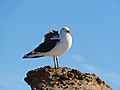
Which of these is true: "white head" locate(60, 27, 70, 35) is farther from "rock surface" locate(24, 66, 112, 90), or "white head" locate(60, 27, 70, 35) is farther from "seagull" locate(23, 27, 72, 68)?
"rock surface" locate(24, 66, 112, 90)

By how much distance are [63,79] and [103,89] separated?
1251mm

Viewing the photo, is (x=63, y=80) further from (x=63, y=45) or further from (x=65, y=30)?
(x=65, y=30)

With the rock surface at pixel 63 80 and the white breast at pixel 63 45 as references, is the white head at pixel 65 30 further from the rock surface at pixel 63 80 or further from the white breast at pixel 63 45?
the rock surface at pixel 63 80

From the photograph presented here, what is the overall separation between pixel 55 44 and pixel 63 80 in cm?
363

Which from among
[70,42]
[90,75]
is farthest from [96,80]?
[70,42]

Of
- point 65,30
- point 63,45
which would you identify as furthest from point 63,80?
point 65,30

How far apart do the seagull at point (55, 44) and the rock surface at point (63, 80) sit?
2.53m

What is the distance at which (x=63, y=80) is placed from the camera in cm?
1118

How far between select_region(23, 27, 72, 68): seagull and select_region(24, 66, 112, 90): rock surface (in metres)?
2.53

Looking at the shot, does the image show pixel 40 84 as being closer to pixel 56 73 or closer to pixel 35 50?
pixel 56 73

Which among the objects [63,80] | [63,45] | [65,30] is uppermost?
[65,30]

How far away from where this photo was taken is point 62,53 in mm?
14711

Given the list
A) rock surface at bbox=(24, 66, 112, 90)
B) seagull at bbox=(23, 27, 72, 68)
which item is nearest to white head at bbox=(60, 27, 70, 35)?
seagull at bbox=(23, 27, 72, 68)

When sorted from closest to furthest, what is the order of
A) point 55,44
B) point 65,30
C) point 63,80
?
point 63,80
point 65,30
point 55,44
